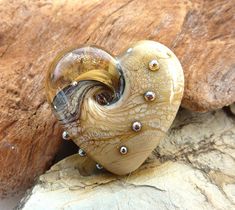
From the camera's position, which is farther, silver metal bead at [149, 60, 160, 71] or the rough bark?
the rough bark

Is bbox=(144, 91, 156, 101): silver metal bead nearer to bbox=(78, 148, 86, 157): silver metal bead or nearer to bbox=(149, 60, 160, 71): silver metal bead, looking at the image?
bbox=(149, 60, 160, 71): silver metal bead

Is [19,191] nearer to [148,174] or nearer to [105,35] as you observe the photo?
[148,174]

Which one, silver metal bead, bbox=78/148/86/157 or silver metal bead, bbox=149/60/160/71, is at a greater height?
silver metal bead, bbox=149/60/160/71

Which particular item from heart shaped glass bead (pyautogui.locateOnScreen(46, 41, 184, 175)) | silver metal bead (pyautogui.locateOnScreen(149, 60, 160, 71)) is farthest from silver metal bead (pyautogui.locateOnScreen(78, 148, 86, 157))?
silver metal bead (pyautogui.locateOnScreen(149, 60, 160, 71))

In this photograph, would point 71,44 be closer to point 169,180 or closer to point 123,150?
point 123,150

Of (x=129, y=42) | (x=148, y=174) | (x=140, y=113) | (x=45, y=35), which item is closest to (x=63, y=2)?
(x=45, y=35)

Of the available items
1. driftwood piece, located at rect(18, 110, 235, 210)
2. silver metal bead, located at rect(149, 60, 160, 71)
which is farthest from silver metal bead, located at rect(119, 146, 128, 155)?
silver metal bead, located at rect(149, 60, 160, 71)

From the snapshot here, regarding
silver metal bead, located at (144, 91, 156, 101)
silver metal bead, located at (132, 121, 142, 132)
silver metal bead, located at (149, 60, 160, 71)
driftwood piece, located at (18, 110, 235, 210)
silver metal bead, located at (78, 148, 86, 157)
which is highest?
silver metal bead, located at (149, 60, 160, 71)

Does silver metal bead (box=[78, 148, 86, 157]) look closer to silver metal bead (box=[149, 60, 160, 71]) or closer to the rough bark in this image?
the rough bark
